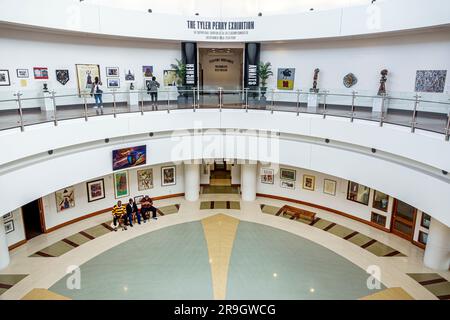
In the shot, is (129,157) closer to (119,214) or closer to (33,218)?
(119,214)

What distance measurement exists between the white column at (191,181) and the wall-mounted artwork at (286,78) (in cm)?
669

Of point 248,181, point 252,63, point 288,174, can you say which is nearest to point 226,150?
point 248,181

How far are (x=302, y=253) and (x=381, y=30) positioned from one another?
9656 millimetres

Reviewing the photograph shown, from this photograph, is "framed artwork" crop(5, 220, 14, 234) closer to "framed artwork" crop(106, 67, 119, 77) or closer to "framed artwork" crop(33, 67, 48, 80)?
"framed artwork" crop(33, 67, 48, 80)

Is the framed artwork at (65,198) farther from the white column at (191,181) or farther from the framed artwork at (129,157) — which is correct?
the white column at (191,181)

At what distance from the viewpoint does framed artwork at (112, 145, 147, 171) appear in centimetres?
1385

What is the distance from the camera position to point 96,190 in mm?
16453

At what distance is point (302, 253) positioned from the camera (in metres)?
13.2

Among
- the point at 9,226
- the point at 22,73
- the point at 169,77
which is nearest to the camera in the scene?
the point at 9,226

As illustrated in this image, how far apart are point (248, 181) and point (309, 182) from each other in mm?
3302

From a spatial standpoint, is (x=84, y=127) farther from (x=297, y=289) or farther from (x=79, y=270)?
(x=297, y=289)

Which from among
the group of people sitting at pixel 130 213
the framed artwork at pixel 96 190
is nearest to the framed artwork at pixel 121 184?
the framed artwork at pixel 96 190

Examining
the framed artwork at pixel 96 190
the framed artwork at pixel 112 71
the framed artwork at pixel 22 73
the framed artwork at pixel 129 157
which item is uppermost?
the framed artwork at pixel 112 71

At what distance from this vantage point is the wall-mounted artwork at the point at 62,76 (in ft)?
50.6
